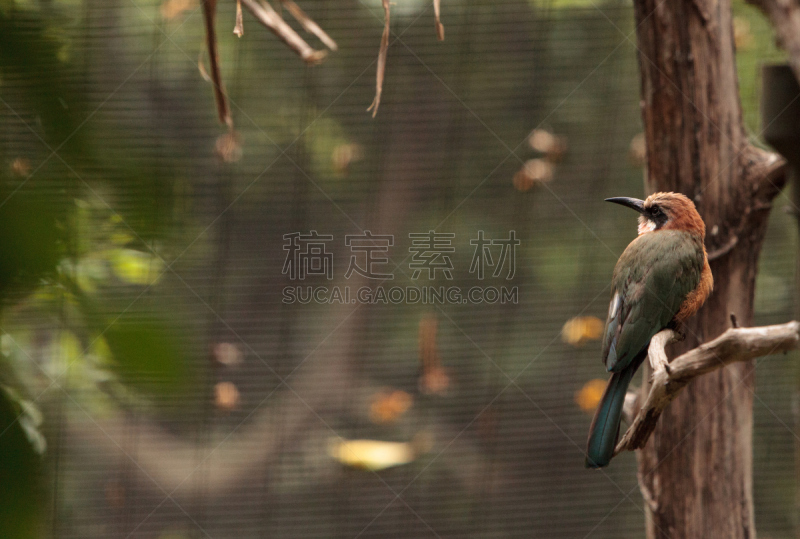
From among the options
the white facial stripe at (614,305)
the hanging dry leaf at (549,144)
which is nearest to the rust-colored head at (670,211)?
the white facial stripe at (614,305)

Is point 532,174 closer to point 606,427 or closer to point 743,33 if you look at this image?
point 743,33

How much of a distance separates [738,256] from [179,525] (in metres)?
2.18

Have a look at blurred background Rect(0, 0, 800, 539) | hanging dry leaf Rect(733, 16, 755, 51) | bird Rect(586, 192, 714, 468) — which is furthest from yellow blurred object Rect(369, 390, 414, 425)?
hanging dry leaf Rect(733, 16, 755, 51)

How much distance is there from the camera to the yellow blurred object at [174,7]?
2.36m

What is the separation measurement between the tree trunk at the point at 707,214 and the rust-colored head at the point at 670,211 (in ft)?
1.13

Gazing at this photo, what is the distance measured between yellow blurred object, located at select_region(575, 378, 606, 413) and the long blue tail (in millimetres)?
1505

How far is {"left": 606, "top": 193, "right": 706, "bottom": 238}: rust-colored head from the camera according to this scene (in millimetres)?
1055

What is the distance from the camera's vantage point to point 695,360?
3.14ft

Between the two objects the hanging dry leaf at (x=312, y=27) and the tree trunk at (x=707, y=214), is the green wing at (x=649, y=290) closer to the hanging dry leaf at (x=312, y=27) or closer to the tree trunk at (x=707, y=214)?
the tree trunk at (x=707, y=214)

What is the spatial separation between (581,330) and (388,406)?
855 mm

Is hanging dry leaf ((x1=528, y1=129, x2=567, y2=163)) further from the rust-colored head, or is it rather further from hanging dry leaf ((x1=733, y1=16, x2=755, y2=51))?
the rust-colored head

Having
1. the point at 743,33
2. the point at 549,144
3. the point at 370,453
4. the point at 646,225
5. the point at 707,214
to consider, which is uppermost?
the point at 743,33

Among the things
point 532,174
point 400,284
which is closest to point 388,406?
point 400,284

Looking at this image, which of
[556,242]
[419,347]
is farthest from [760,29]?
[419,347]
